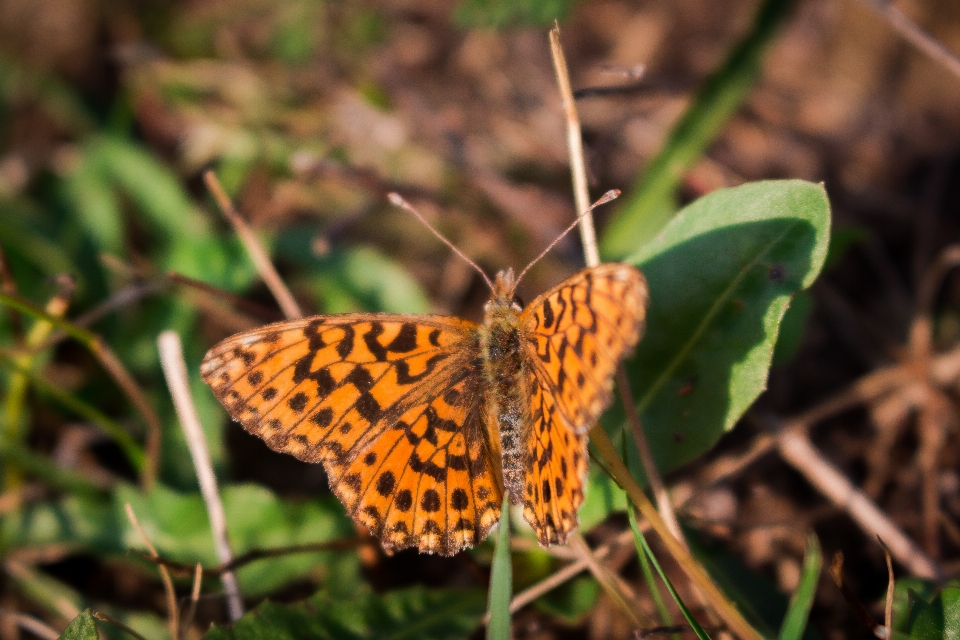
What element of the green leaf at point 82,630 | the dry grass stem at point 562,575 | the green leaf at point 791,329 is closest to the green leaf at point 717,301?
the dry grass stem at point 562,575

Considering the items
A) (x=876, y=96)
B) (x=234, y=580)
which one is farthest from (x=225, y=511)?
(x=876, y=96)

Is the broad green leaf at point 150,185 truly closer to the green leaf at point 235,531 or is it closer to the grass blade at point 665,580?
the green leaf at point 235,531

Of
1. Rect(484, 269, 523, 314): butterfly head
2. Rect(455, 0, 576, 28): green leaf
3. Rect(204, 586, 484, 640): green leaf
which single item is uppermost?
Rect(455, 0, 576, 28): green leaf

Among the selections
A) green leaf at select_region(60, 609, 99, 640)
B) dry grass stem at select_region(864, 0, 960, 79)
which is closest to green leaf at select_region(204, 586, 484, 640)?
green leaf at select_region(60, 609, 99, 640)

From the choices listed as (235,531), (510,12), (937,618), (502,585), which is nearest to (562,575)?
(502,585)

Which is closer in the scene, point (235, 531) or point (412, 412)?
point (412, 412)

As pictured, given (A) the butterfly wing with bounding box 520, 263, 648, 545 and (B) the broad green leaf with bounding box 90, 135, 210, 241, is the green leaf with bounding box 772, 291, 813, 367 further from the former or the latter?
(B) the broad green leaf with bounding box 90, 135, 210, 241

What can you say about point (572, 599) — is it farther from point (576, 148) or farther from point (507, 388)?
point (576, 148)
